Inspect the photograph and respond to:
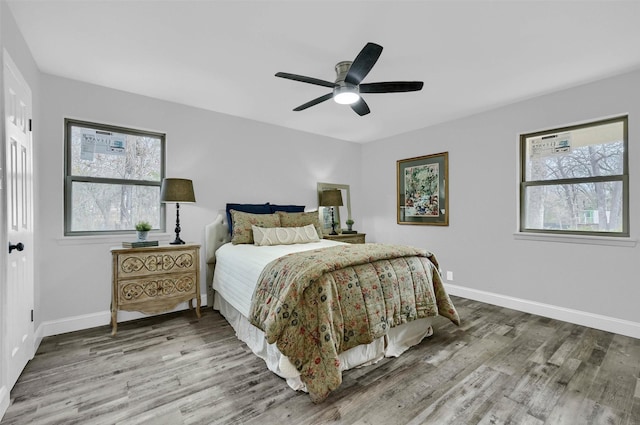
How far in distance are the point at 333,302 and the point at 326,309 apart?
10 centimetres

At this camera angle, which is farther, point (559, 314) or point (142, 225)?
point (559, 314)

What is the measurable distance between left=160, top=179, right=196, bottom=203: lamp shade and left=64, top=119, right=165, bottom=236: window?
41 cm

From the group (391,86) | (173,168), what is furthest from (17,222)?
(391,86)

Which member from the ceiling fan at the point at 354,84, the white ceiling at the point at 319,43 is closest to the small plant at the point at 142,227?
the white ceiling at the point at 319,43

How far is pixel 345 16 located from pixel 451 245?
3332 mm

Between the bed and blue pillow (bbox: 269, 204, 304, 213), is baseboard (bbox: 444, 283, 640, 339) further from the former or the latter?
blue pillow (bbox: 269, 204, 304, 213)


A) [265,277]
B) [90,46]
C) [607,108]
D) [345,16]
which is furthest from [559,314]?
[90,46]

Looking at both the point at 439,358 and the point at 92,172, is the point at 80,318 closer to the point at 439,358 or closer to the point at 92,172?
the point at 92,172

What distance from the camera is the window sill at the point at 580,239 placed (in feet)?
9.27

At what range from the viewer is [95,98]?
3059 mm

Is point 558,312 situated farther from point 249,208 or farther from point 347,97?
point 249,208

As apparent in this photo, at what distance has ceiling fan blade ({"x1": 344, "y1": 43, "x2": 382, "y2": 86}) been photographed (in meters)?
1.89

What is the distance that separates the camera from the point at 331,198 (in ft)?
15.3

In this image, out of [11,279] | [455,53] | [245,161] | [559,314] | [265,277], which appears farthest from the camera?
[245,161]
